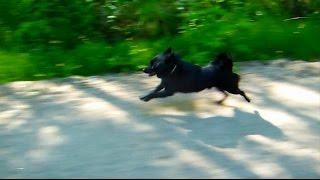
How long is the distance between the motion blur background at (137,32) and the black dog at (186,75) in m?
1.75

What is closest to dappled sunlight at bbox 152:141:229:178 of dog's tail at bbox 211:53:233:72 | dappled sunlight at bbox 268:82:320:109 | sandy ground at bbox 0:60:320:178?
sandy ground at bbox 0:60:320:178

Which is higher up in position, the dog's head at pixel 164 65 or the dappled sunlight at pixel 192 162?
the dog's head at pixel 164 65

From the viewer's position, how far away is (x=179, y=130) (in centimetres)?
532

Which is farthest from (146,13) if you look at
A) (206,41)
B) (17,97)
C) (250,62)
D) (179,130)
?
(179,130)

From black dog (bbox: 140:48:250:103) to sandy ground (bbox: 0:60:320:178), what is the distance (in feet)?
0.75

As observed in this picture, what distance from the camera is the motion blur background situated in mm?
7680

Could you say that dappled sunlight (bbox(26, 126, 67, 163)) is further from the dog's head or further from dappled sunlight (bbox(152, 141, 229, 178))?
the dog's head

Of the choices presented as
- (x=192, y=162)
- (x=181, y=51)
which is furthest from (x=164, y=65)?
(x=181, y=51)

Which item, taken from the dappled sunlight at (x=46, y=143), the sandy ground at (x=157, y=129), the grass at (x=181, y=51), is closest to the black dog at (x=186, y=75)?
the sandy ground at (x=157, y=129)

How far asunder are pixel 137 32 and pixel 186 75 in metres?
3.44

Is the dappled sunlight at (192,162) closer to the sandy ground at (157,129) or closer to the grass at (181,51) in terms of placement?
the sandy ground at (157,129)

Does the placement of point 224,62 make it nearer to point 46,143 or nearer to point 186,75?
point 186,75

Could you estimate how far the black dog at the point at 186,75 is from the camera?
18.3ft

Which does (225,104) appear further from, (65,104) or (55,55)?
(55,55)
